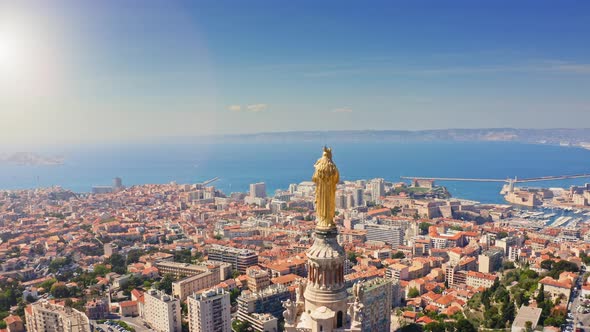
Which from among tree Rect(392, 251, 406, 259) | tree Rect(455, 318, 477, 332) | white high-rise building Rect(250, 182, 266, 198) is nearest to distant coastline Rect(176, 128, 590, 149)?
white high-rise building Rect(250, 182, 266, 198)

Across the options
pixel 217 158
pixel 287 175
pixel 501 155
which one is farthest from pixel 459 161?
pixel 217 158

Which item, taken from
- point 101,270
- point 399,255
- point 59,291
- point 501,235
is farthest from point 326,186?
point 501,235

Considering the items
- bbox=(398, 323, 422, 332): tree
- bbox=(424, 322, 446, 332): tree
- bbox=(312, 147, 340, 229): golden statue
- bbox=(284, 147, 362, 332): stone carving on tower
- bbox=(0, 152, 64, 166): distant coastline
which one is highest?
bbox=(312, 147, 340, 229): golden statue

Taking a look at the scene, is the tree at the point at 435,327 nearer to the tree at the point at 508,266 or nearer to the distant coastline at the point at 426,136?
the tree at the point at 508,266

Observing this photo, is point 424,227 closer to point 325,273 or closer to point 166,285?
point 166,285

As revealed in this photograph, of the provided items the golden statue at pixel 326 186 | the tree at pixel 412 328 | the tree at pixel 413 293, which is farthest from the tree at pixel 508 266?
the golden statue at pixel 326 186

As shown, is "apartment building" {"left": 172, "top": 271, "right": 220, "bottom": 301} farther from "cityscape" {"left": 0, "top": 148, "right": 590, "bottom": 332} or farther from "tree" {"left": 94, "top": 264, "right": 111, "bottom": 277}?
"tree" {"left": 94, "top": 264, "right": 111, "bottom": 277}
